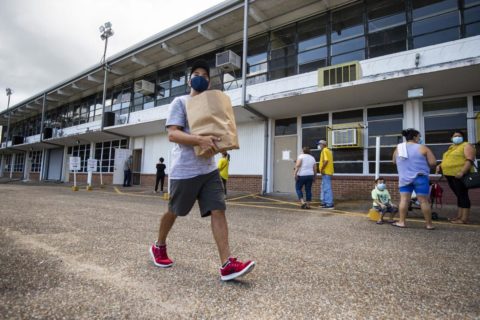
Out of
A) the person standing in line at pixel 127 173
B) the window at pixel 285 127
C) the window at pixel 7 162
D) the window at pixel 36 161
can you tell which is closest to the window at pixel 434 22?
the window at pixel 285 127

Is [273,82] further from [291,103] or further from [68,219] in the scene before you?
[68,219]

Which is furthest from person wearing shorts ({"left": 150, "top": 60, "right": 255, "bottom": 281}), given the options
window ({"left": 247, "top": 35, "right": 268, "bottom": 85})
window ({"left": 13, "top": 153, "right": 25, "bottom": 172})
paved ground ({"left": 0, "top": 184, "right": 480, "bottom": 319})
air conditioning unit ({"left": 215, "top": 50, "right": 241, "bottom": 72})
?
window ({"left": 13, "top": 153, "right": 25, "bottom": 172})

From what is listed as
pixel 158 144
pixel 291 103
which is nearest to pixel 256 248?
pixel 291 103

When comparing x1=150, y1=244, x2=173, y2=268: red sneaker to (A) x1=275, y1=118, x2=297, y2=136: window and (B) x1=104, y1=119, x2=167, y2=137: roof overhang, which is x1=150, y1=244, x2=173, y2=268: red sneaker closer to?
(A) x1=275, y1=118, x2=297, y2=136: window

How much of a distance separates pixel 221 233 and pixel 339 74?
868 centimetres

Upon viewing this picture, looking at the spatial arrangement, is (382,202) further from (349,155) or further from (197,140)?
(349,155)

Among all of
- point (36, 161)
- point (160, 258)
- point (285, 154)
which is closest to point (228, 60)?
point (285, 154)

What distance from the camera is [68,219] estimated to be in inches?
181

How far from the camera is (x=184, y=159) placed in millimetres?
2217

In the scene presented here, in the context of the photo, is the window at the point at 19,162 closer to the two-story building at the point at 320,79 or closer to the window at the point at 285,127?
the two-story building at the point at 320,79

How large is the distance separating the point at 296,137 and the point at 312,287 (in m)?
10.1

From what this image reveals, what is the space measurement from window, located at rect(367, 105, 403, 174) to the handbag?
4.75m

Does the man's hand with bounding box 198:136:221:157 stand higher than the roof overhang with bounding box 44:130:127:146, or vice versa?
the roof overhang with bounding box 44:130:127:146

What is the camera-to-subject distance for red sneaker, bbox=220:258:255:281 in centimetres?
203
